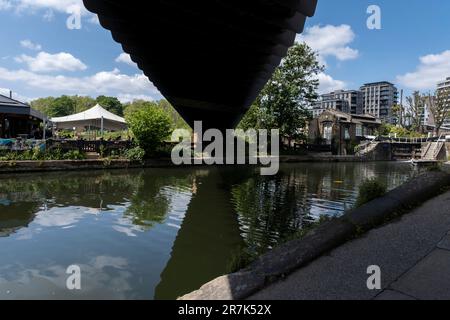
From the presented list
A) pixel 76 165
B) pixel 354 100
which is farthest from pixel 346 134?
pixel 354 100

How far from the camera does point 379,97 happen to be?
113000 millimetres

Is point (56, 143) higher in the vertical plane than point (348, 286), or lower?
higher

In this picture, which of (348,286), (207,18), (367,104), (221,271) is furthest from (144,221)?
(367,104)

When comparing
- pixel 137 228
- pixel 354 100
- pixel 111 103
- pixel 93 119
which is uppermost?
pixel 354 100

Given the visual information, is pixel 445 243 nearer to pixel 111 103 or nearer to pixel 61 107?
pixel 61 107

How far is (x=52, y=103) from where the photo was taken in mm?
77250

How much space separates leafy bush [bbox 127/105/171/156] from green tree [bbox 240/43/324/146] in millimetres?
12808

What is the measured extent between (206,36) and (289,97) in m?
27.1

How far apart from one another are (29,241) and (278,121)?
90.6ft

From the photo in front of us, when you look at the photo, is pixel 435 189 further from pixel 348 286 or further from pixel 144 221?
pixel 144 221

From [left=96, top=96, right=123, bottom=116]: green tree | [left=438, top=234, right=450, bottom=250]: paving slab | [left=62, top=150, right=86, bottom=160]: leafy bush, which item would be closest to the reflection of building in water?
[left=438, top=234, right=450, bottom=250]: paving slab

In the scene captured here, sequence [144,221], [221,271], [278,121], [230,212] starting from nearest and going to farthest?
[221,271] → [144,221] → [230,212] → [278,121]

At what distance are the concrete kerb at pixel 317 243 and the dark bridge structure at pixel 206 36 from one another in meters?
2.94

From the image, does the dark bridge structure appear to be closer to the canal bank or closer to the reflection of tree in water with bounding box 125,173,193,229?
the reflection of tree in water with bounding box 125,173,193,229
